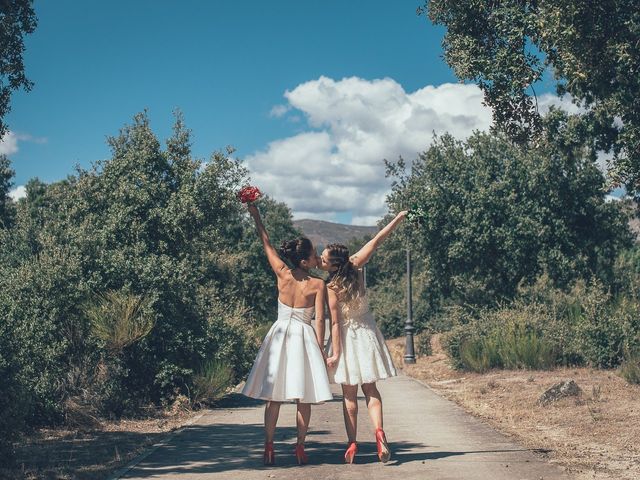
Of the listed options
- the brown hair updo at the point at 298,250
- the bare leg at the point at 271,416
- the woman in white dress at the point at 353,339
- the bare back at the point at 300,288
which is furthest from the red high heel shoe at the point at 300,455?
the brown hair updo at the point at 298,250

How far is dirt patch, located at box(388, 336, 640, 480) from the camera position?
9.13m

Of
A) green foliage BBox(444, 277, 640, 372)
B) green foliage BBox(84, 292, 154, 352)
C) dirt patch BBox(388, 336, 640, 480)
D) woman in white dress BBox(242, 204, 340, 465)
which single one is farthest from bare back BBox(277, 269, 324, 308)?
green foliage BBox(444, 277, 640, 372)

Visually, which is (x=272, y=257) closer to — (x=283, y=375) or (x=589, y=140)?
(x=283, y=375)

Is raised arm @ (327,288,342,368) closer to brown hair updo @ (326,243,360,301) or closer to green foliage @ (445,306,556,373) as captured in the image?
brown hair updo @ (326,243,360,301)

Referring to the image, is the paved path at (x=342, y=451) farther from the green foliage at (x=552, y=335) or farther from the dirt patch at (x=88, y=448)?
the green foliage at (x=552, y=335)

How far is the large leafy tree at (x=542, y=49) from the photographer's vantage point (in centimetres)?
1211

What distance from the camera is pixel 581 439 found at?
10875mm

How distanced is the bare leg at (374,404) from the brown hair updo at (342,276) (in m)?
0.95

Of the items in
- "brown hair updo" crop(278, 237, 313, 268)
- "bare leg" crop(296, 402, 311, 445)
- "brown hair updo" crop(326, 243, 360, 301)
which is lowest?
"bare leg" crop(296, 402, 311, 445)

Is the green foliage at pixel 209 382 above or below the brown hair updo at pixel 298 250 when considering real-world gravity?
below

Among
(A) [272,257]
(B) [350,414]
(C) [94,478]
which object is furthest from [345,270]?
(C) [94,478]

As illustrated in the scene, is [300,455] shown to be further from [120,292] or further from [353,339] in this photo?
[120,292]

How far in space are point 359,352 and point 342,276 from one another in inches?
31.7

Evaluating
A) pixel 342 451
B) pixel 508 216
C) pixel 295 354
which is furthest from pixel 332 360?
pixel 508 216
